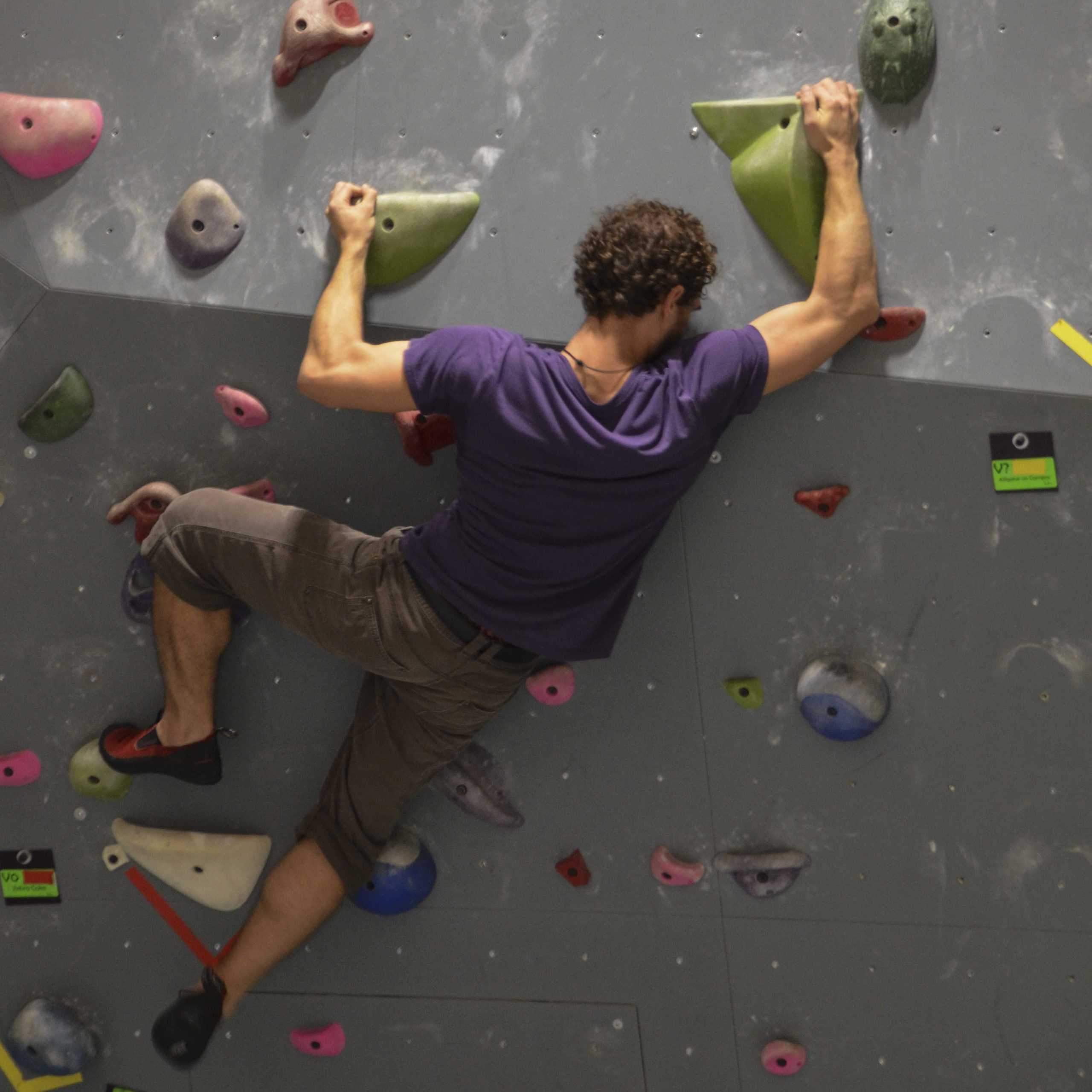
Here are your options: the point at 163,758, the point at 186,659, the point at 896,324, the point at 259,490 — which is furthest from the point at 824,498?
the point at 163,758

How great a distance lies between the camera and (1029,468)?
203 cm

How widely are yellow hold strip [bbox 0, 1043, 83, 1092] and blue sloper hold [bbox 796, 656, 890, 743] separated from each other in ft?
5.34

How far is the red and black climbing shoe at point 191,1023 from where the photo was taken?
7.38 ft

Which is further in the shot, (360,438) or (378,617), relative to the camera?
(360,438)

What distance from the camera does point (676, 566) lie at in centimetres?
213

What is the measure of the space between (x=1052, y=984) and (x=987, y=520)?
2.75 feet

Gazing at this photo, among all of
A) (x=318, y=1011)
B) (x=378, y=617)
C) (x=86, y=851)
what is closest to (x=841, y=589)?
(x=378, y=617)

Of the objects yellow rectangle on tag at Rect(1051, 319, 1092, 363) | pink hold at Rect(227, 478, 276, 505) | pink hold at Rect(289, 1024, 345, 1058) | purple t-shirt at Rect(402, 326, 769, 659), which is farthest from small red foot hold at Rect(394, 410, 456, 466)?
pink hold at Rect(289, 1024, 345, 1058)

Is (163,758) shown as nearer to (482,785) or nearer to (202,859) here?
(202,859)

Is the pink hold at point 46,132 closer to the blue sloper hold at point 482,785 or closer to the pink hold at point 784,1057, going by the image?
the blue sloper hold at point 482,785

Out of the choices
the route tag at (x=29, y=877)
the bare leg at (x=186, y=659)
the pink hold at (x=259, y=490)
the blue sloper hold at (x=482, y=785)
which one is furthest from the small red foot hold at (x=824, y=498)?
the route tag at (x=29, y=877)

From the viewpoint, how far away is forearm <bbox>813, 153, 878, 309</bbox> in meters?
1.89

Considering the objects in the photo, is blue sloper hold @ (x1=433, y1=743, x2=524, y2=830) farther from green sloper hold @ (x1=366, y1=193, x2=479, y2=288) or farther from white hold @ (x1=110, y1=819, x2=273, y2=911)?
green sloper hold @ (x1=366, y1=193, x2=479, y2=288)

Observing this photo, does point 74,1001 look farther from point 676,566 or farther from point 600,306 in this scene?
point 600,306
